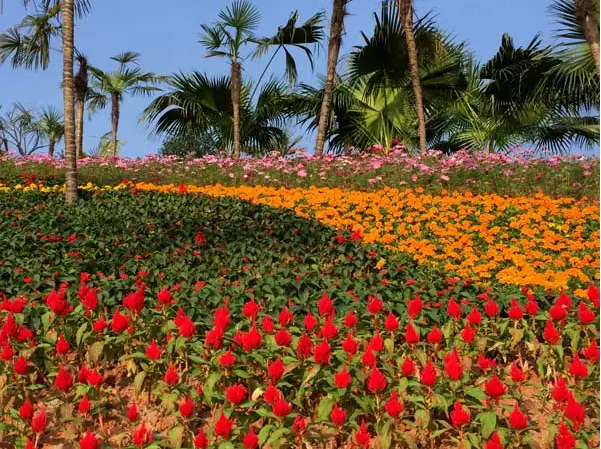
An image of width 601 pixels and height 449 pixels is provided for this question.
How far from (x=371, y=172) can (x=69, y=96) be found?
5572mm

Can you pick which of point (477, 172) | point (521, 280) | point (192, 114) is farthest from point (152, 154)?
point (521, 280)

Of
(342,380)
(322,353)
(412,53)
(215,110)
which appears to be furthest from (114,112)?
(342,380)

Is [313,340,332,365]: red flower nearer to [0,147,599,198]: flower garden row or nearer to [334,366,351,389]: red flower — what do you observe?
[334,366,351,389]: red flower

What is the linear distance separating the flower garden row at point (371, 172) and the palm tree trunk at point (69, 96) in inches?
128

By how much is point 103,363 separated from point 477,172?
9246 mm

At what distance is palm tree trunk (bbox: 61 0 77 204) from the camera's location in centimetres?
997

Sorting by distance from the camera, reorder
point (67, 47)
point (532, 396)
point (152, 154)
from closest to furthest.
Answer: point (532, 396), point (67, 47), point (152, 154)

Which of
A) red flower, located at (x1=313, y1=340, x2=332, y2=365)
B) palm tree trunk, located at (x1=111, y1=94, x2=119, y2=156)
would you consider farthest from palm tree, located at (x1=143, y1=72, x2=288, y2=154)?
red flower, located at (x1=313, y1=340, x2=332, y2=365)

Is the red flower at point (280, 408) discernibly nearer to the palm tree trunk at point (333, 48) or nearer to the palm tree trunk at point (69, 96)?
the palm tree trunk at point (69, 96)

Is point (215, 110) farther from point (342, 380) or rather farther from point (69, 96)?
point (342, 380)

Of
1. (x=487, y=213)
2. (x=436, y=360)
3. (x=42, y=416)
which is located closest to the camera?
(x=42, y=416)

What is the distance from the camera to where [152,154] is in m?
15.9

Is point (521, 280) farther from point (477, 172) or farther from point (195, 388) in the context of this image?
point (477, 172)

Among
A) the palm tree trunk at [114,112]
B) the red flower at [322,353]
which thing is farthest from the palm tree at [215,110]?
the red flower at [322,353]
